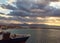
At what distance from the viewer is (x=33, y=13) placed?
1641 mm

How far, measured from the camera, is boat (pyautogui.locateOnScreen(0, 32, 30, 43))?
157cm

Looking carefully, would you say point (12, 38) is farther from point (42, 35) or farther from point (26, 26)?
point (42, 35)

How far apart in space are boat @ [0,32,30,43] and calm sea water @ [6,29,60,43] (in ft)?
0.17

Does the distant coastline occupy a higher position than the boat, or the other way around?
the distant coastline

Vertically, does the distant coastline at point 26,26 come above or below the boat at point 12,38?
above

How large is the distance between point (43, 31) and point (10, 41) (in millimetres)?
364

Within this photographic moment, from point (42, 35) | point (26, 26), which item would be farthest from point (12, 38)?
point (42, 35)

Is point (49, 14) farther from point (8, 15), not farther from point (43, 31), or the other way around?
point (8, 15)

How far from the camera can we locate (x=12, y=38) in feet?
5.21

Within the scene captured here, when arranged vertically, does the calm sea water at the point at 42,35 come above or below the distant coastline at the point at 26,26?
below

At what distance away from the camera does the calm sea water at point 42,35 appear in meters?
1.66

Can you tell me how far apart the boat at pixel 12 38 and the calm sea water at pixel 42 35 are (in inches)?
2.1

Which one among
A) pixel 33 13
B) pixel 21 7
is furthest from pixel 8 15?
pixel 33 13

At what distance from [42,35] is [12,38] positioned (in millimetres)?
332
